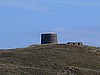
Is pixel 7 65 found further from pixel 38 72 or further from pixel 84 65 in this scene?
pixel 84 65

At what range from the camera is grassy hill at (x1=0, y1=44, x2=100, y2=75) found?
30.7m

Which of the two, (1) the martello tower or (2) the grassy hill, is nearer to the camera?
(2) the grassy hill

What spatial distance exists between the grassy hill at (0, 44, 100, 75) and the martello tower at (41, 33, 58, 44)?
810cm

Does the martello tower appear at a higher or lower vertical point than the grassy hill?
higher

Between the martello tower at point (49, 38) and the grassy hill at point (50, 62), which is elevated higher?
the martello tower at point (49, 38)

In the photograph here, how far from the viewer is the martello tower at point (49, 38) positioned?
1881 inches

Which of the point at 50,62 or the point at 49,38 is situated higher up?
the point at 49,38

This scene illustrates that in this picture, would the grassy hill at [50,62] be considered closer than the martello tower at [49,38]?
Yes

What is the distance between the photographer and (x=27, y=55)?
35.2 meters

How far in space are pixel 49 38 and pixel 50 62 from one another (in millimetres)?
15304

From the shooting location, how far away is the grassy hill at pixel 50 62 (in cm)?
3072

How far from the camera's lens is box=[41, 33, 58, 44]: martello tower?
157 feet

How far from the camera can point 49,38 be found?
48.4m

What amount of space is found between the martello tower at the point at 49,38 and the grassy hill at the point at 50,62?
26.6 feet
